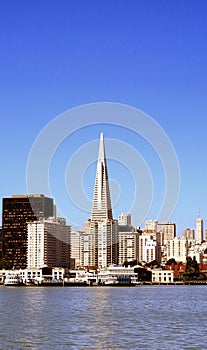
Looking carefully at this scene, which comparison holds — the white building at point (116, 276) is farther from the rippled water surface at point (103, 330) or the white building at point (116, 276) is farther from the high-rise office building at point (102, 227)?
the rippled water surface at point (103, 330)

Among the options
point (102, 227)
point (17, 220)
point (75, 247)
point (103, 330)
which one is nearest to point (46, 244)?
point (17, 220)

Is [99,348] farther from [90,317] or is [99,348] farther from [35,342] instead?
[90,317]

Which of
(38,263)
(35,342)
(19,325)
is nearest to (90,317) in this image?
(19,325)

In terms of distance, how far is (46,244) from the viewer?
586 feet

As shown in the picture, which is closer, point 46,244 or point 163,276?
point 163,276

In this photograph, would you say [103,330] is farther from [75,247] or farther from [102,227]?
[75,247]

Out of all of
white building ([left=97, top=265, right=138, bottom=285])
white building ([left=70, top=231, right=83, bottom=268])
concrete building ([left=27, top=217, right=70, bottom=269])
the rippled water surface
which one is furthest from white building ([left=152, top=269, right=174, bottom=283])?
the rippled water surface

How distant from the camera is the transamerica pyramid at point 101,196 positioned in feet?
616

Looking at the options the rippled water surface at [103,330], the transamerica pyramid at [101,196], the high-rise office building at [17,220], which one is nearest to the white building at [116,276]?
the transamerica pyramid at [101,196]

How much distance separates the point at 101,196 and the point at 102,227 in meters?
10.2

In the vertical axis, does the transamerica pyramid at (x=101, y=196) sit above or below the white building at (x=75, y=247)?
above

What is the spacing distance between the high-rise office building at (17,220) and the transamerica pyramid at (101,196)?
13.9 m

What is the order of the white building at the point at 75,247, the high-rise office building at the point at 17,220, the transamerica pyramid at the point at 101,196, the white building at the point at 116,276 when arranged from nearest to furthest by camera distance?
the white building at the point at 116,276 < the transamerica pyramid at the point at 101,196 < the high-rise office building at the point at 17,220 < the white building at the point at 75,247

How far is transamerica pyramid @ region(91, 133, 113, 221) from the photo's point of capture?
187750 millimetres
